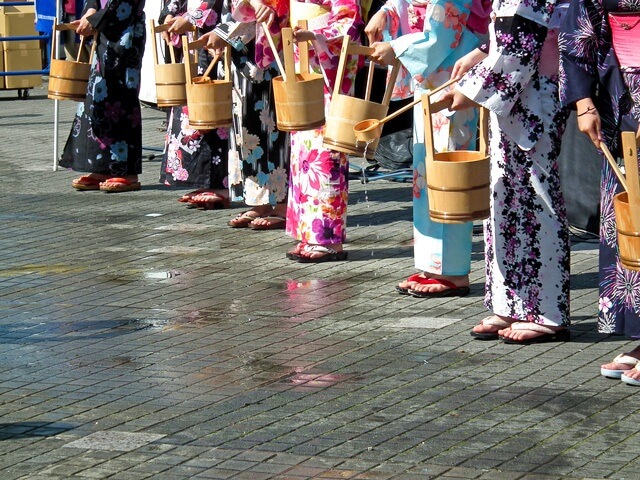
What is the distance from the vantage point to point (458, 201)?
19.3 feet

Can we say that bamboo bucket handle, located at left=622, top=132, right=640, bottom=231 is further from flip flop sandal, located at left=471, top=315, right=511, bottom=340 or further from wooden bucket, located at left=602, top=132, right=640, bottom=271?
flip flop sandal, located at left=471, top=315, right=511, bottom=340

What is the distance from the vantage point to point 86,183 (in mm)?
10883

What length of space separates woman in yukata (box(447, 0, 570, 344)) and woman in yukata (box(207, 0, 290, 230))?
2.85 meters

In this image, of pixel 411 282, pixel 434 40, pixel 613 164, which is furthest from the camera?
pixel 411 282

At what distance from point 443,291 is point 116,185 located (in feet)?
14.1

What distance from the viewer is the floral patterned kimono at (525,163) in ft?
19.2

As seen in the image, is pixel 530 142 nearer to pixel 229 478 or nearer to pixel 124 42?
pixel 229 478

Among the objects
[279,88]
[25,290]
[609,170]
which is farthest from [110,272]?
[609,170]

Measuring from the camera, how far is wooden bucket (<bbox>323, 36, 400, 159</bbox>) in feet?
22.6

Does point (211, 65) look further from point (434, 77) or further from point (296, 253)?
point (434, 77)

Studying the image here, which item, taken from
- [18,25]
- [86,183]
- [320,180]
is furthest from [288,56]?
[18,25]

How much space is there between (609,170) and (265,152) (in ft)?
12.2

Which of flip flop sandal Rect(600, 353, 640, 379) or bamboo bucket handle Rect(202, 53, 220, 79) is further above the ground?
bamboo bucket handle Rect(202, 53, 220, 79)

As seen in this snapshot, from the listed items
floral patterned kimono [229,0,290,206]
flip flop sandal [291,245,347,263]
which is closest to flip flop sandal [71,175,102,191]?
floral patterned kimono [229,0,290,206]
